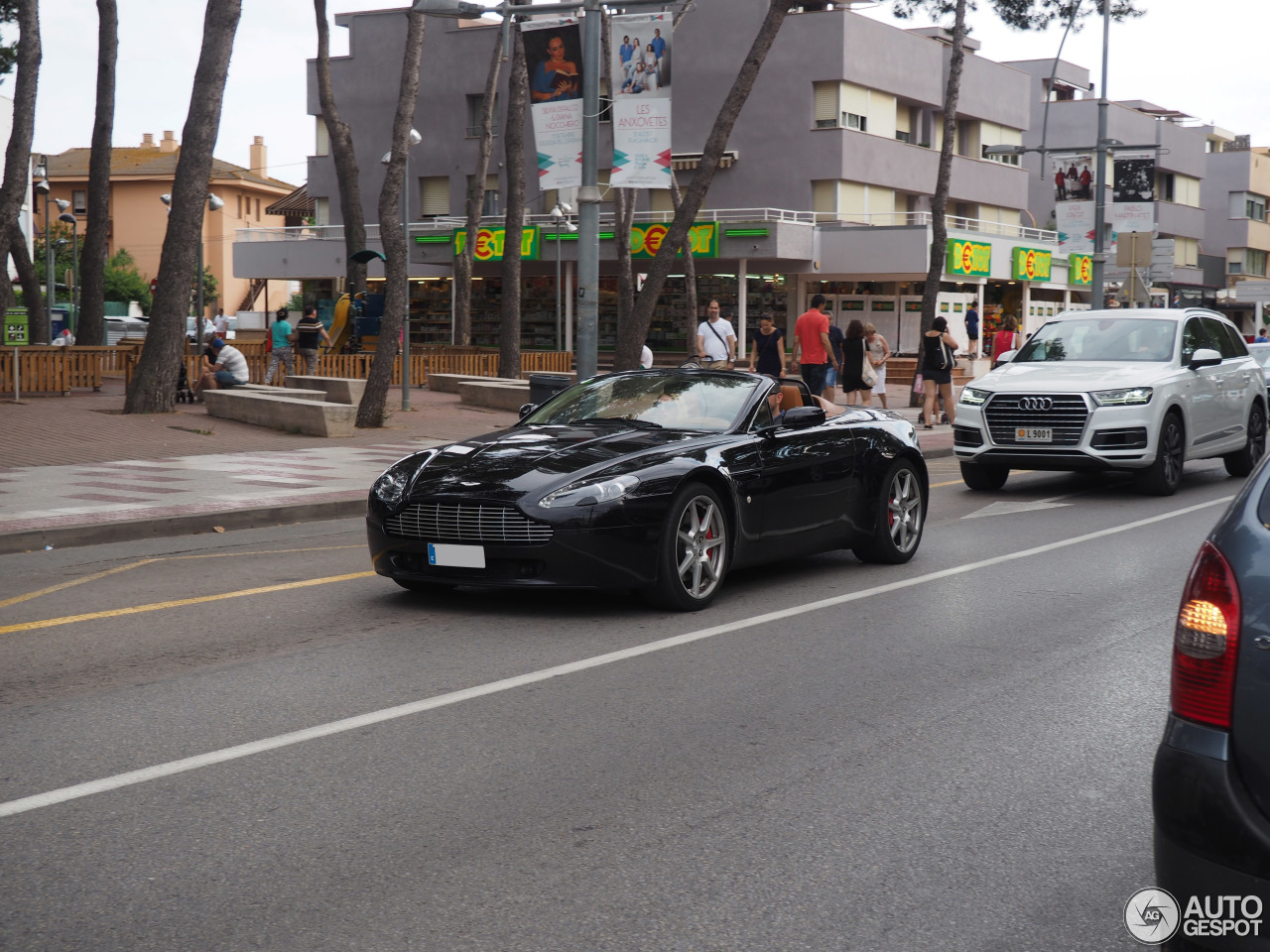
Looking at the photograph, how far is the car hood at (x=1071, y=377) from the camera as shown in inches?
556

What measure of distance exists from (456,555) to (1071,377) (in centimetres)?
858

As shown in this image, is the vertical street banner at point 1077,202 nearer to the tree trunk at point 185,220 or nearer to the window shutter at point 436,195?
the tree trunk at point 185,220

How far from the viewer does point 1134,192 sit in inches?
1313

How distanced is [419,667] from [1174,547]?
6438 mm

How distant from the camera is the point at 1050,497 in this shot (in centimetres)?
1453

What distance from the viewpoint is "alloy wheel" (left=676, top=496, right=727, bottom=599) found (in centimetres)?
796

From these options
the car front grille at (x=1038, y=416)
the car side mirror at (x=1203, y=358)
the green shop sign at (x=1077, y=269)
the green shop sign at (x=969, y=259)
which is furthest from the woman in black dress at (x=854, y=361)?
the green shop sign at (x=1077, y=269)

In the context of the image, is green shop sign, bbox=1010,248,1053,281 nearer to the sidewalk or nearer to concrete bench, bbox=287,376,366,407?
the sidewalk

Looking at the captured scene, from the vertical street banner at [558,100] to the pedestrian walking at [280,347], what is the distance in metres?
13.8

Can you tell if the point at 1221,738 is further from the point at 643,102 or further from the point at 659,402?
the point at 643,102

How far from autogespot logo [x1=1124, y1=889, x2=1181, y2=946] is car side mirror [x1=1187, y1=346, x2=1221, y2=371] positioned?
38.6 feet

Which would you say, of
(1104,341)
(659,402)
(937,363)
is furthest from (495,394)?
(659,402)

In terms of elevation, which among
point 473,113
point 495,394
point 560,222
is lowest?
point 495,394

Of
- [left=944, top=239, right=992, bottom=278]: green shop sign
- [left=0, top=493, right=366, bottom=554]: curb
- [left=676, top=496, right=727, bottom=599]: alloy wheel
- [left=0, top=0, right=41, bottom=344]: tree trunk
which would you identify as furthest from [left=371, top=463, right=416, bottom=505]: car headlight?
[left=944, top=239, right=992, bottom=278]: green shop sign
